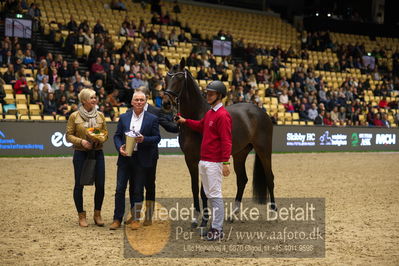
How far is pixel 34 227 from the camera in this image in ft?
21.6

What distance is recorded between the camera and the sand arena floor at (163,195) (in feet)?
17.4

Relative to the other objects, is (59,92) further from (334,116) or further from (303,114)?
(334,116)

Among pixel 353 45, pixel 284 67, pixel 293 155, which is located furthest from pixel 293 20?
pixel 293 155

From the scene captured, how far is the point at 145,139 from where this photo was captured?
6.48 meters

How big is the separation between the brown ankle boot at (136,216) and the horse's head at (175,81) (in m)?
1.47

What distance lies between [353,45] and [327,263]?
3163cm

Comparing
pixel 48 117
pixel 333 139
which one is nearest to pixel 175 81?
pixel 48 117

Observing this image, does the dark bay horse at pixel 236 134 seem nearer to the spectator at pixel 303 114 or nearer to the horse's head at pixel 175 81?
the horse's head at pixel 175 81

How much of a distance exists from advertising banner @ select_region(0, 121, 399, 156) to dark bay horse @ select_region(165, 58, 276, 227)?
8547 millimetres

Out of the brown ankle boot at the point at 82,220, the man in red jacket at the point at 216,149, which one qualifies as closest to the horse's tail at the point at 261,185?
the man in red jacket at the point at 216,149

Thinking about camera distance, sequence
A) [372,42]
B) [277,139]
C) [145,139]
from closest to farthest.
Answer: [145,139] → [277,139] → [372,42]

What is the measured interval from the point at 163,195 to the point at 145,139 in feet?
9.90

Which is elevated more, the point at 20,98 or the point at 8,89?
the point at 8,89

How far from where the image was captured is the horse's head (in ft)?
21.6
